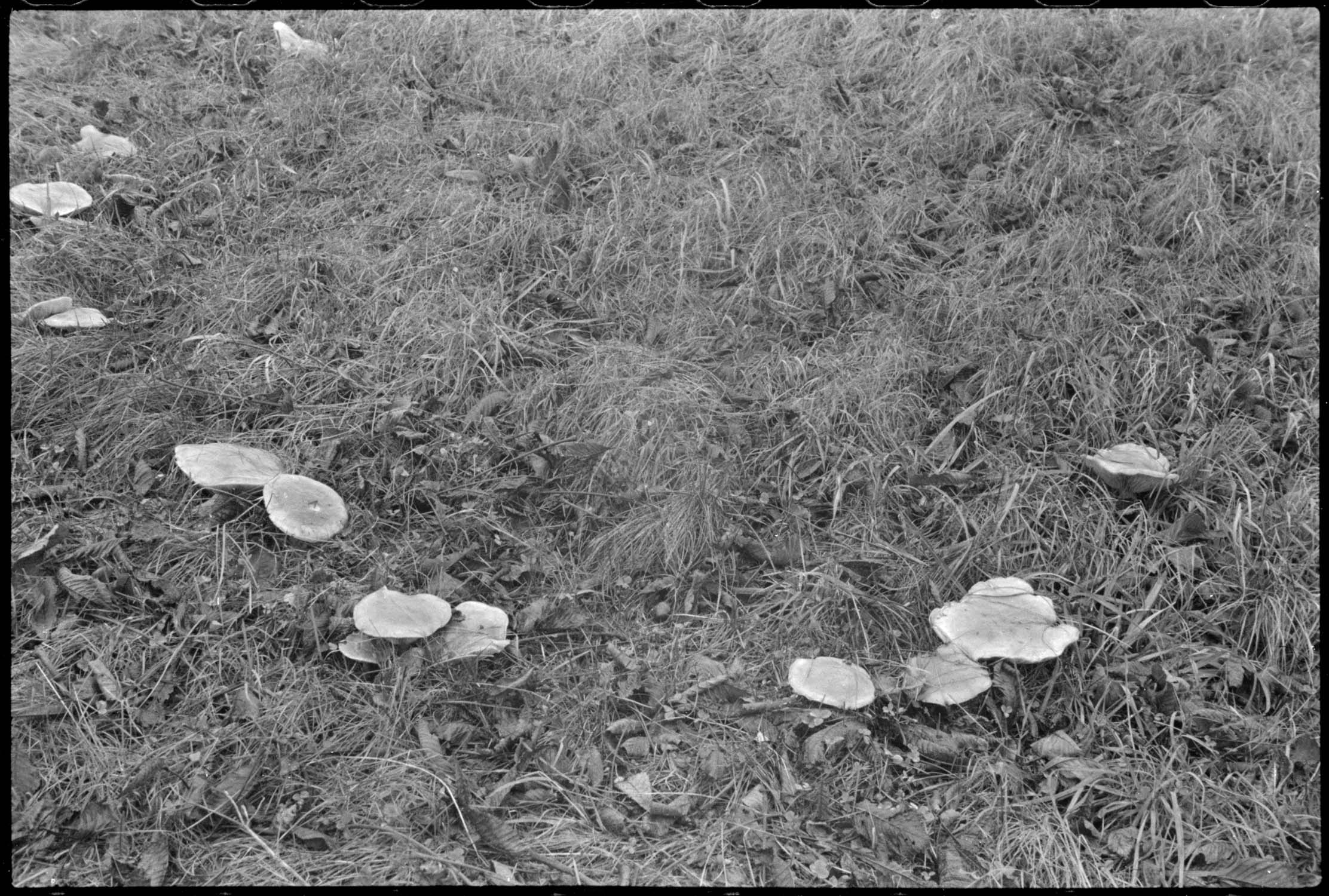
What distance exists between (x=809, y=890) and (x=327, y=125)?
13.9ft

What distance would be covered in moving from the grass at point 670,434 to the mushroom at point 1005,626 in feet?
0.47

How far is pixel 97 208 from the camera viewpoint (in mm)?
4148

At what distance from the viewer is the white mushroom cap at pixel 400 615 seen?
103 inches

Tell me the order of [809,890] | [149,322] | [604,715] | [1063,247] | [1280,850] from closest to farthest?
[809,890] < [1280,850] < [604,715] < [149,322] < [1063,247]

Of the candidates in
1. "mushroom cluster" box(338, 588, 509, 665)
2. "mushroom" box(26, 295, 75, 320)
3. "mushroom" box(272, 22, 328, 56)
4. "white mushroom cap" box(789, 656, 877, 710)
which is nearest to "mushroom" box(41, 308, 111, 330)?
"mushroom" box(26, 295, 75, 320)

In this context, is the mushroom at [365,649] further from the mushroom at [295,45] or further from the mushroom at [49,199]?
the mushroom at [295,45]

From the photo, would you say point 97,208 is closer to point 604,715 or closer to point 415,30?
point 415,30

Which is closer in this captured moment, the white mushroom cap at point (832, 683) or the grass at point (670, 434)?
the grass at point (670, 434)

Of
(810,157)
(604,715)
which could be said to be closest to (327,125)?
(810,157)

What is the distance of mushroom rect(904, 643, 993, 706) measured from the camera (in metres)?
2.58

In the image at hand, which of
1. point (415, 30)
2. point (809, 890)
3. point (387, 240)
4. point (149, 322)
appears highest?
point (415, 30)

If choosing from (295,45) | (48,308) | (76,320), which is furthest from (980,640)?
(295,45)

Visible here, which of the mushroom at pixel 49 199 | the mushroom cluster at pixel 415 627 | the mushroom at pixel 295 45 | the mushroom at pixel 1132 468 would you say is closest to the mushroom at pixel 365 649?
the mushroom cluster at pixel 415 627

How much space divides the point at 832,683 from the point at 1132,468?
1379 mm
